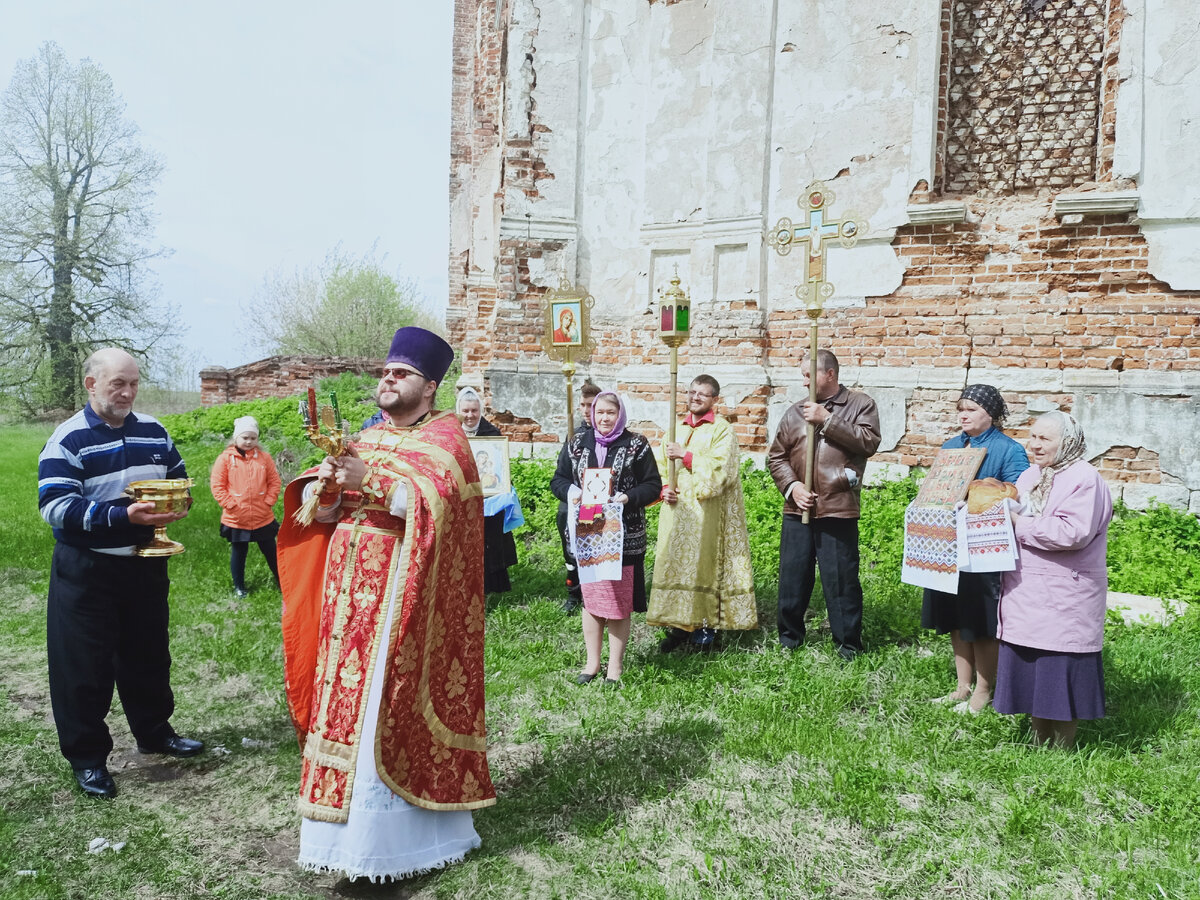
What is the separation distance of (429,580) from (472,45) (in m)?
16.3

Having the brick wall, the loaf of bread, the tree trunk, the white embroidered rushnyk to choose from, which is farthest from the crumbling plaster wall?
the tree trunk

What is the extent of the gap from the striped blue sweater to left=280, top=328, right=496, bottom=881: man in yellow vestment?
1254 mm

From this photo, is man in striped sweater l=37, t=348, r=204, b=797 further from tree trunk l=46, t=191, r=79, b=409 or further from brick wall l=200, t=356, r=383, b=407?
tree trunk l=46, t=191, r=79, b=409

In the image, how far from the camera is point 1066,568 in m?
4.27

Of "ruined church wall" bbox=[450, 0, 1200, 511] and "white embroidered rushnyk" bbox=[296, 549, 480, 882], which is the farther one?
"ruined church wall" bbox=[450, 0, 1200, 511]

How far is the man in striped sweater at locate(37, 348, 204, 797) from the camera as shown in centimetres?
434

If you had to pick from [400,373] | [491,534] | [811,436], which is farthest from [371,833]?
[491,534]

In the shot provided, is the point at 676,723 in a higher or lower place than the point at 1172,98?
lower

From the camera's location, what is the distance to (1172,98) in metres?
7.80

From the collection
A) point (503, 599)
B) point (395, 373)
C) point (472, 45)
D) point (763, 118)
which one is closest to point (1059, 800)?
point (395, 373)

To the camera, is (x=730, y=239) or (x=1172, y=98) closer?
(x=1172, y=98)

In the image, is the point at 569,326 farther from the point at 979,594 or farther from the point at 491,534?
the point at 979,594

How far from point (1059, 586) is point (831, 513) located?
74.5 inches

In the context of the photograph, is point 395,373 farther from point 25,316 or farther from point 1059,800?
point 25,316
